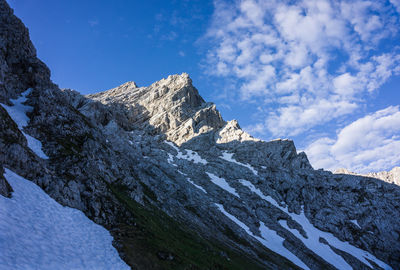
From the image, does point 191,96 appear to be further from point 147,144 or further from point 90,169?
point 90,169

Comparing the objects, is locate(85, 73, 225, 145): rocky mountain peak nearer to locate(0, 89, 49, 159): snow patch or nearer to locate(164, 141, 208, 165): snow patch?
locate(164, 141, 208, 165): snow patch

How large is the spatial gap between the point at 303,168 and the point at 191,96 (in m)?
91.3

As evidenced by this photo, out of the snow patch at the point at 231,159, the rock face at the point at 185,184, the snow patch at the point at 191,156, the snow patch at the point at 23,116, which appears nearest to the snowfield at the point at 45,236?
the rock face at the point at 185,184

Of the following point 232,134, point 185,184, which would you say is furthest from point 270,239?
point 232,134

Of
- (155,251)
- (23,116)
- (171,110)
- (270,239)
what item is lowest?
(155,251)

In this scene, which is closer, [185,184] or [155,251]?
[155,251]

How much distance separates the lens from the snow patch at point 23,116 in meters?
33.1

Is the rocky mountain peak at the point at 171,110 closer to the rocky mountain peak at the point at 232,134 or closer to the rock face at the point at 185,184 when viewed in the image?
A: the rock face at the point at 185,184

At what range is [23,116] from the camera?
40188 millimetres

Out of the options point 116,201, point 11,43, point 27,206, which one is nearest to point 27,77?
point 11,43

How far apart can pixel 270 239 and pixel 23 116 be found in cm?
7263

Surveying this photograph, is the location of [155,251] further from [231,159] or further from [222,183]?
[231,159]

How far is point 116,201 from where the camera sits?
111ft

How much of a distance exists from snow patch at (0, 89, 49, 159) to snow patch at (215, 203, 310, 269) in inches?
2240
